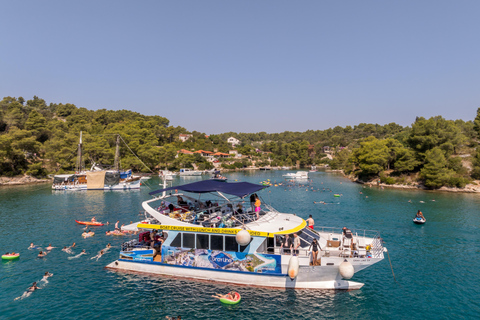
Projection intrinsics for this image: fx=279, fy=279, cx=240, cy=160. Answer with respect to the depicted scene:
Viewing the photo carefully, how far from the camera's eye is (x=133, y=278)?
21219 millimetres

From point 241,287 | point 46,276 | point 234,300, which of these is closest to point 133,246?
point 46,276

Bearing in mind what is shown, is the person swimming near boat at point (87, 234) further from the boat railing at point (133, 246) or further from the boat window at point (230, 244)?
the boat window at point (230, 244)

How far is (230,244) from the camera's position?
19562mm

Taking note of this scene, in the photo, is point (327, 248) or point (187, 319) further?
point (327, 248)

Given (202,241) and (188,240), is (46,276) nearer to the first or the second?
(188,240)

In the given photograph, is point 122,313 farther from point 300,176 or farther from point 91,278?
point 300,176

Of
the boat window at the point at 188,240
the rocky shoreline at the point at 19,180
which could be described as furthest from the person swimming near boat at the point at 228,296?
the rocky shoreline at the point at 19,180

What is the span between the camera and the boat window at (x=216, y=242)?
19.7 metres

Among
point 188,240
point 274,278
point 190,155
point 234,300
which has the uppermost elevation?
point 190,155

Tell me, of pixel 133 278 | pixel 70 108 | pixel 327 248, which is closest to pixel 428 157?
pixel 327 248

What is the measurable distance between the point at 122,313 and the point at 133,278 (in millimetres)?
4257

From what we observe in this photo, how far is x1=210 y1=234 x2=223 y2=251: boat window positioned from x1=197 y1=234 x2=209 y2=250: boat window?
393mm

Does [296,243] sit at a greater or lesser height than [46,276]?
greater

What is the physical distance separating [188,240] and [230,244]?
3192mm
